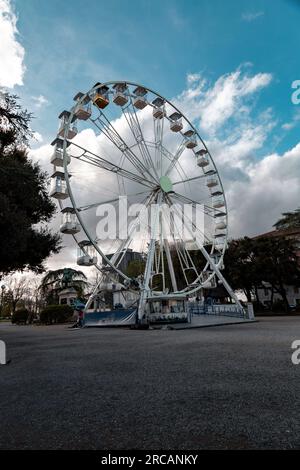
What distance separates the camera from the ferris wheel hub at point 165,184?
24.1m

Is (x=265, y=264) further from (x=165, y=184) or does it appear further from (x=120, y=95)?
(x=120, y=95)

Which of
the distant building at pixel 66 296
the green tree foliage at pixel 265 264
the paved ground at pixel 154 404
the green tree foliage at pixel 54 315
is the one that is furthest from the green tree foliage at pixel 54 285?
the paved ground at pixel 154 404

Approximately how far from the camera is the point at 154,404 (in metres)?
3.87

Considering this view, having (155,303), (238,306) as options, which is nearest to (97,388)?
(155,303)

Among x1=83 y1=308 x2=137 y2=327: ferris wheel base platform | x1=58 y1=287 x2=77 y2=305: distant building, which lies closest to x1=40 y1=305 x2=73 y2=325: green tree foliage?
x1=58 y1=287 x2=77 y2=305: distant building

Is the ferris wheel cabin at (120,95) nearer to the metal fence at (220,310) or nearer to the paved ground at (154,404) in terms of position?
the metal fence at (220,310)

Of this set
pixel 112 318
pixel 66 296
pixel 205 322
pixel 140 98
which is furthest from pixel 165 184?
pixel 66 296

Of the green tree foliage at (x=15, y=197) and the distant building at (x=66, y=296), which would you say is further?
the distant building at (x=66, y=296)

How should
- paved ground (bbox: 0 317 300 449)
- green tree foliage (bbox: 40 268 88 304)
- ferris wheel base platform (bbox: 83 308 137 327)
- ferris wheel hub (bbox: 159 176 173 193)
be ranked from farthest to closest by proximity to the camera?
green tree foliage (bbox: 40 268 88 304)
ferris wheel hub (bbox: 159 176 173 193)
ferris wheel base platform (bbox: 83 308 137 327)
paved ground (bbox: 0 317 300 449)

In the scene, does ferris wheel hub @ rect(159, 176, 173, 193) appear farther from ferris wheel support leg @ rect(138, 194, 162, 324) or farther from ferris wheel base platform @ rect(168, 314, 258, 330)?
ferris wheel base platform @ rect(168, 314, 258, 330)

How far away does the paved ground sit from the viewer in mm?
2861

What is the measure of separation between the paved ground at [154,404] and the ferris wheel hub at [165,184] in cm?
1827

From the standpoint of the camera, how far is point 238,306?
87.1 ft

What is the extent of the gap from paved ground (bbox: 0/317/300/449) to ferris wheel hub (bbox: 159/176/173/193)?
1827 centimetres
